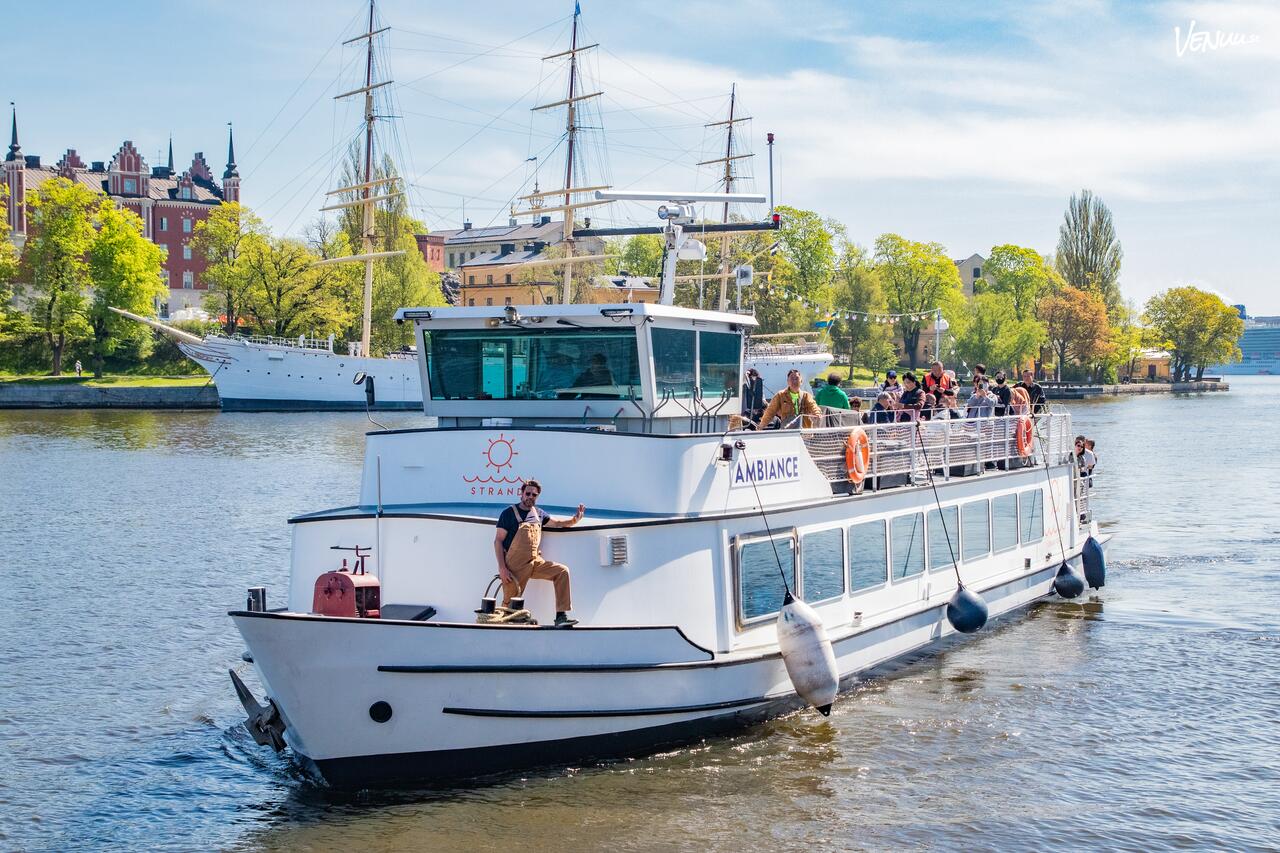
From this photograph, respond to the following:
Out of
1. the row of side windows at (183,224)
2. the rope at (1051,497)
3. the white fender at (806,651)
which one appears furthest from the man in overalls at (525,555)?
the row of side windows at (183,224)

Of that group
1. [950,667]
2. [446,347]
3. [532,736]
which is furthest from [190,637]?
[950,667]

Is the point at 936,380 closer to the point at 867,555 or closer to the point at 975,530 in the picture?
the point at 975,530

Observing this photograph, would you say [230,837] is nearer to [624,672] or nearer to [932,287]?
[624,672]

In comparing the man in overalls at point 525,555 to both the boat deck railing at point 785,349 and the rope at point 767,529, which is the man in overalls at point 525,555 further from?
the boat deck railing at point 785,349

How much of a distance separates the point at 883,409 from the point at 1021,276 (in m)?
117

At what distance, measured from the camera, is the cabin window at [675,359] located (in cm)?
1423

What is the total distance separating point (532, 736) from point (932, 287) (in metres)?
108

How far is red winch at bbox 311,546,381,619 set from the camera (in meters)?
11.8

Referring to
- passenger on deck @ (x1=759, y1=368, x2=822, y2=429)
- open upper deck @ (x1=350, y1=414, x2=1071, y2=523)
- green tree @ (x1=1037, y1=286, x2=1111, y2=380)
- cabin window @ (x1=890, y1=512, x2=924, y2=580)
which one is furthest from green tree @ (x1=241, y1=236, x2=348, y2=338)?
open upper deck @ (x1=350, y1=414, x2=1071, y2=523)

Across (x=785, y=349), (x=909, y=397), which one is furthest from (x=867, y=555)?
(x=785, y=349)

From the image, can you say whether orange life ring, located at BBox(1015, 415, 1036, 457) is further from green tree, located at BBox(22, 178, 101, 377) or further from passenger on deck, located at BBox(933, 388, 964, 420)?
green tree, located at BBox(22, 178, 101, 377)

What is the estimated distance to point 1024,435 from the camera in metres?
20.0

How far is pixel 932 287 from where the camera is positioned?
379 feet

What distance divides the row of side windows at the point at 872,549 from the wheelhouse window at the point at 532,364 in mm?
2334
